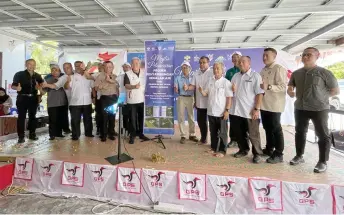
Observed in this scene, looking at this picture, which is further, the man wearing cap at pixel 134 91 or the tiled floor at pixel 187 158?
the man wearing cap at pixel 134 91

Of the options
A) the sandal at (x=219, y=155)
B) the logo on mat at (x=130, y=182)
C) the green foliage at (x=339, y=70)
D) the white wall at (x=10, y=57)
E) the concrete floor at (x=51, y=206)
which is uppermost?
the green foliage at (x=339, y=70)

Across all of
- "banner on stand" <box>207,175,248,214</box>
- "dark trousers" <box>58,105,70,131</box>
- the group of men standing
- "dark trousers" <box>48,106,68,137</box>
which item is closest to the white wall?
"dark trousers" <box>58,105,70,131</box>

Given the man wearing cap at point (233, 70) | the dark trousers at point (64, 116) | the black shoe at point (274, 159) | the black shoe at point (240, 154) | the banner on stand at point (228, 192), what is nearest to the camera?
the banner on stand at point (228, 192)

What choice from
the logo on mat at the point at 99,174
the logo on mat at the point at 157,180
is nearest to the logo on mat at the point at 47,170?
the logo on mat at the point at 99,174

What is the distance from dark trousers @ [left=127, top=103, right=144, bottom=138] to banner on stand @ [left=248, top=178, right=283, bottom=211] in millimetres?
2086

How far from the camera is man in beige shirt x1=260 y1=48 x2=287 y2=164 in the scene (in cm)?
263

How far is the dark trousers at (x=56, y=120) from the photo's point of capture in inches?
152

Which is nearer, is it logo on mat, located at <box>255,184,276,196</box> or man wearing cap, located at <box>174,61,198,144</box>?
logo on mat, located at <box>255,184,276,196</box>

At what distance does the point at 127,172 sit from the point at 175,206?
659mm

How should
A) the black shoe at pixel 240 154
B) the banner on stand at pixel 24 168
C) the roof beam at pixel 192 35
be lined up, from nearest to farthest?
the banner on stand at pixel 24 168
the black shoe at pixel 240 154
the roof beam at pixel 192 35

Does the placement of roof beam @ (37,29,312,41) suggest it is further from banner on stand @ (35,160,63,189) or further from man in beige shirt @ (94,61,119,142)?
banner on stand @ (35,160,63,189)

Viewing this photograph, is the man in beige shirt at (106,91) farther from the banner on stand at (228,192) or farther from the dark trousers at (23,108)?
the banner on stand at (228,192)

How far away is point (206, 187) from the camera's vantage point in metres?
2.38

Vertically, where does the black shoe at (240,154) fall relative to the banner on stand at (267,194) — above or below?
above
